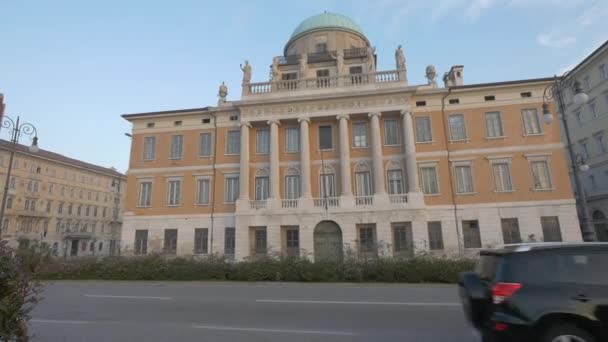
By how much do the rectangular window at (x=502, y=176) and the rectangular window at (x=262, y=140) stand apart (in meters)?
17.0

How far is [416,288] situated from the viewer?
13.8 meters

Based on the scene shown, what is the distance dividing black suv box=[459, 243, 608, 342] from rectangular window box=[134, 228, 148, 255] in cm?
2649

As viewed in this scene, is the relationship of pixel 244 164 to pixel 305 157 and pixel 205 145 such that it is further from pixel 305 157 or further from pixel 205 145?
pixel 305 157

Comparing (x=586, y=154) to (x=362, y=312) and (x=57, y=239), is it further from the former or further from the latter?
(x=57, y=239)

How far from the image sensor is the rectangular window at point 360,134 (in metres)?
25.9

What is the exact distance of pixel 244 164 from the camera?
84.1 ft

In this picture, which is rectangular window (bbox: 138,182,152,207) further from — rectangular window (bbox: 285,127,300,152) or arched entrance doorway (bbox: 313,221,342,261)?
arched entrance doorway (bbox: 313,221,342,261)

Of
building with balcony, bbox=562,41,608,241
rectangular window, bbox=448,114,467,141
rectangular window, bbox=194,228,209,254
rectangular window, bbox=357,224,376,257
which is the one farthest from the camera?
building with balcony, bbox=562,41,608,241

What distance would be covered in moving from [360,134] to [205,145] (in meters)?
13.0

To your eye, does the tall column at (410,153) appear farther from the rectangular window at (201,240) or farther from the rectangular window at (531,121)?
the rectangular window at (201,240)

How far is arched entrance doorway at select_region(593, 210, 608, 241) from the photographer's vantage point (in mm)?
31119

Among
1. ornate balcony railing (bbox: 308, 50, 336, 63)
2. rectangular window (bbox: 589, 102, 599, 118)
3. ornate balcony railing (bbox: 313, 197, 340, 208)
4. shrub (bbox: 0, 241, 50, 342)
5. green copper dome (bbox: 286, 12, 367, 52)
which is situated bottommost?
shrub (bbox: 0, 241, 50, 342)

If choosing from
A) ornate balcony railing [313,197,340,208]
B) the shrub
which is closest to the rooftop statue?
ornate balcony railing [313,197,340,208]

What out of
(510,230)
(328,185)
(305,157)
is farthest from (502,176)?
(305,157)
